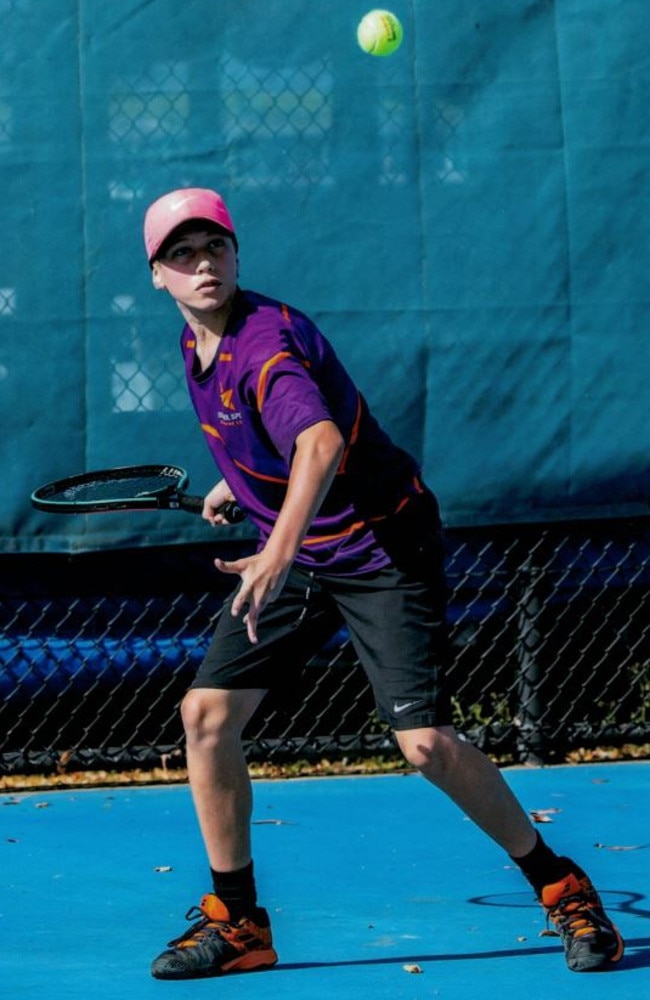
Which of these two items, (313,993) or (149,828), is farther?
(149,828)

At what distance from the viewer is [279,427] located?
Result: 124 inches

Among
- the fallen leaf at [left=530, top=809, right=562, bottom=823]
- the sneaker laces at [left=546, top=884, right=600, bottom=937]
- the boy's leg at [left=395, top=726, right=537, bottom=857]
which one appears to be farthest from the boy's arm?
the fallen leaf at [left=530, top=809, right=562, bottom=823]

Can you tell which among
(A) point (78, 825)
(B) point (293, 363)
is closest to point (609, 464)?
(A) point (78, 825)

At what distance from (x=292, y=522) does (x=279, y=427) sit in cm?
21

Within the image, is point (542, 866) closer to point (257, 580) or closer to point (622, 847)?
point (257, 580)

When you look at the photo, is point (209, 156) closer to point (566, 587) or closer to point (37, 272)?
point (37, 272)

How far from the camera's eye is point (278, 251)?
5.19 metres

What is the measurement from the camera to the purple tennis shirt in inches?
128

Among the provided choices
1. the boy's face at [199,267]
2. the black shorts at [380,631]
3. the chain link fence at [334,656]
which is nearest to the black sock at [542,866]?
the black shorts at [380,631]

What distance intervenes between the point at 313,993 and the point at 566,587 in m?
2.40

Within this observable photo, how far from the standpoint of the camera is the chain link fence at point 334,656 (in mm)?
5375

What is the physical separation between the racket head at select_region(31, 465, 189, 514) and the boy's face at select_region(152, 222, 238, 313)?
624 millimetres

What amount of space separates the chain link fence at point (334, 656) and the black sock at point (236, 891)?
5.55 ft

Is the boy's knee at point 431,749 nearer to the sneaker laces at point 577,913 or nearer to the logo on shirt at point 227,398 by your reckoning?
the sneaker laces at point 577,913
